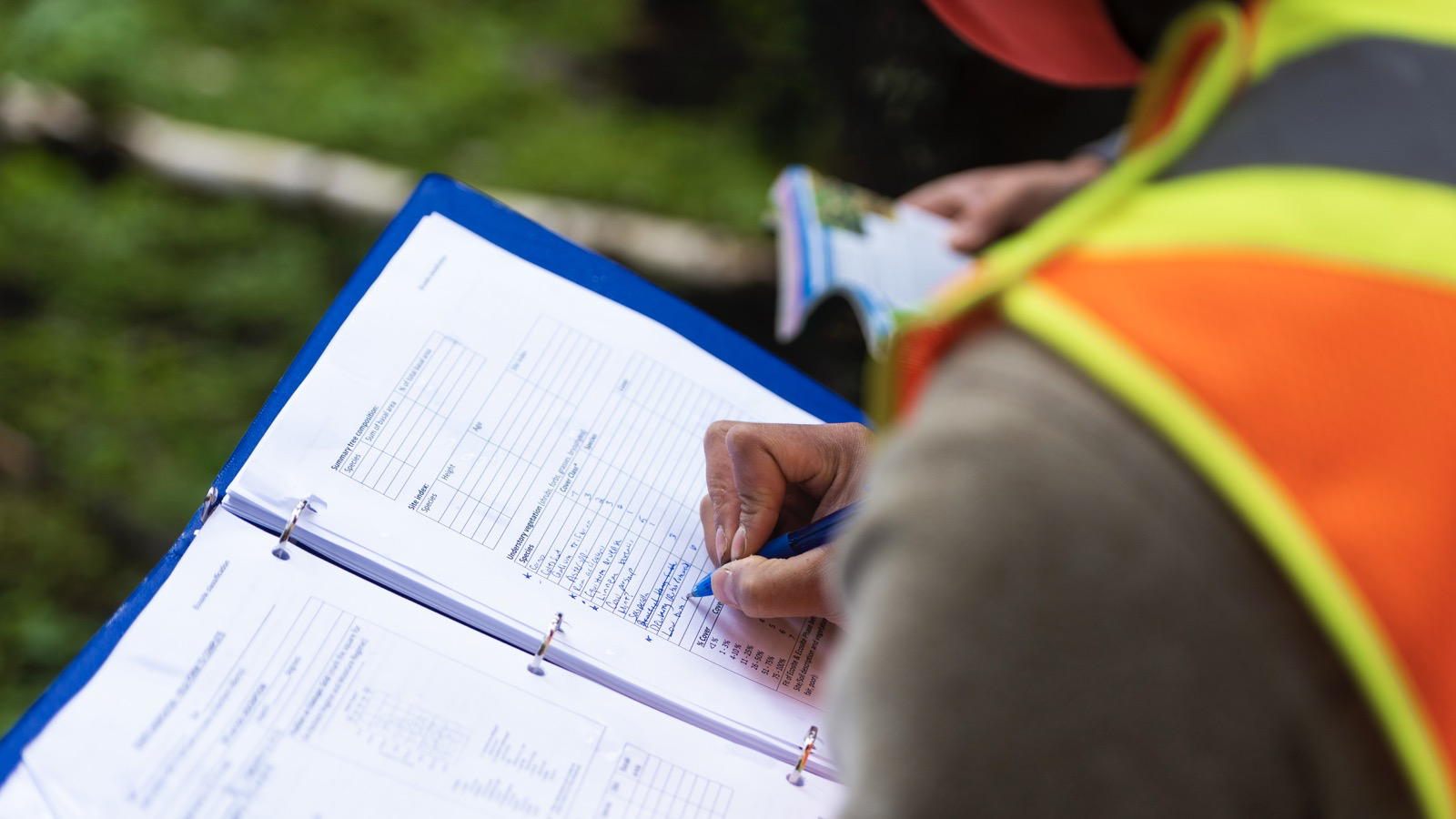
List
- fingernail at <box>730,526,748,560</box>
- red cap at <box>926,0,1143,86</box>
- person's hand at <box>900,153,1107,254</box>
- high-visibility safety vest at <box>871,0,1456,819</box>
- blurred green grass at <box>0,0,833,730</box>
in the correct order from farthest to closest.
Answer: blurred green grass at <box>0,0,833,730</box>
person's hand at <box>900,153,1107,254</box>
fingernail at <box>730,526,748,560</box>
red cap at <box>926,0,1143,86</box>
high-visibility safety vest at <box>871,0,1456,819</box>

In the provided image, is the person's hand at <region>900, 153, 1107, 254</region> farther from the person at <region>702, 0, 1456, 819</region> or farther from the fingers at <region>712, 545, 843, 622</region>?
the person at <region>702, 0, 1456, 819</region>

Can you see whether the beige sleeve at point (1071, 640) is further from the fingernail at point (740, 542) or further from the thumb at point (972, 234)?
the thumb at point (972, 234)

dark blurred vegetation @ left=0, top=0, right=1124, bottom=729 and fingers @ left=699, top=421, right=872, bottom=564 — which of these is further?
dark blurred vegetation @ left=0, top=0, right=1124, bottom=729

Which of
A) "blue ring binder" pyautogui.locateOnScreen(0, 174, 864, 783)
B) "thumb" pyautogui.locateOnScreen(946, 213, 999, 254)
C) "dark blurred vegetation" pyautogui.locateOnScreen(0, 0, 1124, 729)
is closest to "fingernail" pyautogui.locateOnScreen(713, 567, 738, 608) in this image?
"blue ring binder" pyautogui.locateOnScreen(0, 174, 864, 783)

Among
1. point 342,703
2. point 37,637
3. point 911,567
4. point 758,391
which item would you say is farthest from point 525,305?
point 37,637

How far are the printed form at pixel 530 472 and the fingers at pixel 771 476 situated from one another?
52 mm

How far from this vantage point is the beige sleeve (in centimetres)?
36

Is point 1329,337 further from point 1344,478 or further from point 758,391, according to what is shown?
point 758,391

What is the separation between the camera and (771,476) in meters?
0.84

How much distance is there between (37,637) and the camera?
1.40m

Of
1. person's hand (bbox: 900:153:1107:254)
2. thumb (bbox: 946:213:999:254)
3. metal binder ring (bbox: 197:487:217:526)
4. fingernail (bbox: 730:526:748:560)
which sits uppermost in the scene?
person's hand (bbox: 900:153:1107:254)

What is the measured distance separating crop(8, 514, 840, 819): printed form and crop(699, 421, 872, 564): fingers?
177mm

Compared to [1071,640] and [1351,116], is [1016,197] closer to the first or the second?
[1351,116]

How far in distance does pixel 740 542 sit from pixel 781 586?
0.23 feet
